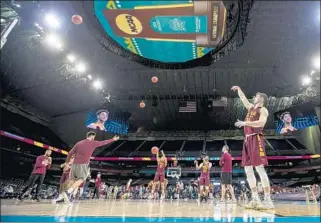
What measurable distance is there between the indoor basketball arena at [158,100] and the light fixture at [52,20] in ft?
0.11

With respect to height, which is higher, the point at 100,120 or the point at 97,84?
the point at 97,84

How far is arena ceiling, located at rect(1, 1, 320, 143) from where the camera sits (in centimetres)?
817

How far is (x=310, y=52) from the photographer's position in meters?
9.41

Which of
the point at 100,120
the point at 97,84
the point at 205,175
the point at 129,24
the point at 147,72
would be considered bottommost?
the point at 205,175

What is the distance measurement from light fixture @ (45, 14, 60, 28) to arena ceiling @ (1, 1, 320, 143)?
232 millimetres

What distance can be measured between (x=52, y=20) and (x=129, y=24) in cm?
232

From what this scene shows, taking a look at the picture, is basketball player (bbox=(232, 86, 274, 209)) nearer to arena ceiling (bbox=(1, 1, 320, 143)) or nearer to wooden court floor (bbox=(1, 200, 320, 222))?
wooden court floor (bbox=(1, 200, 320, 222))

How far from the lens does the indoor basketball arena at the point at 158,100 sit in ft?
18.0

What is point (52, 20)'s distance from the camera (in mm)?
7703

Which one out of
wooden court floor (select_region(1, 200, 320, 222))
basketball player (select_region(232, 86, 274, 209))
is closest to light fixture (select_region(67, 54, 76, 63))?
wooden court floor (select_region(1, 200, 320, 222))

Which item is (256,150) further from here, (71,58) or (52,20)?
(71,58)

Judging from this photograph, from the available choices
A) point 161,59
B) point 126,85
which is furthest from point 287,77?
point 126,85

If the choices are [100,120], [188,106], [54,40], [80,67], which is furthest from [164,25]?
[100,120]

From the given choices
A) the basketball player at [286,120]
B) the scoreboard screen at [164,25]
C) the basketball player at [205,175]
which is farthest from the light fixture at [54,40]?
the basketball player at [286,120]
